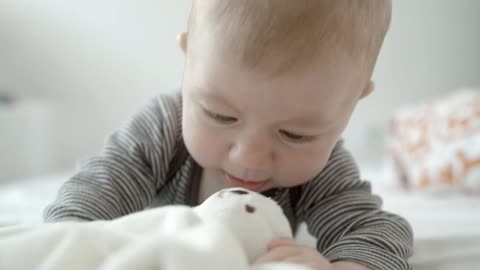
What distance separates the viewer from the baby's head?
490 millimetres

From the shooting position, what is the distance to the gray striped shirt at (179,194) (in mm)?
570

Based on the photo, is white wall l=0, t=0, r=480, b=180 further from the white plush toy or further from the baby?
the white plush toy

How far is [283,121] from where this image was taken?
1.70 feet

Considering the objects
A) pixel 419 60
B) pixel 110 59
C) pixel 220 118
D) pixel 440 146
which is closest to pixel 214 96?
pixel 220 118

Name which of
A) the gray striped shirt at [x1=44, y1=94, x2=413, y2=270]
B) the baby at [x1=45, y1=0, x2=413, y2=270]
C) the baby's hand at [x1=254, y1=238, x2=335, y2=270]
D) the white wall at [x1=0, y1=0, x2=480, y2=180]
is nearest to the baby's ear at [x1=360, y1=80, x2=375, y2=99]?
the baby at [x1=45, y1=0, x2=413, y2=270]

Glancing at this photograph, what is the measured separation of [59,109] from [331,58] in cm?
162

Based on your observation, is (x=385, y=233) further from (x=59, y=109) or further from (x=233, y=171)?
(x=59, y=109)

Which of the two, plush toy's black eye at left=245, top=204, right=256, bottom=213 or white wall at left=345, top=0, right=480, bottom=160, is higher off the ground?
plush toy's black eye at left=245, top=204, right=256, bottom=213

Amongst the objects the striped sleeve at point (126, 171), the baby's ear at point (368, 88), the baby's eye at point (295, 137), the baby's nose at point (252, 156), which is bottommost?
the striped sleeve at point (126, 171)

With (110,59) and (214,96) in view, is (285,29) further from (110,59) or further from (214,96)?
Result: (110,59)

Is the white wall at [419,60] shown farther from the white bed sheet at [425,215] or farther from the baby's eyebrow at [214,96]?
the baby's eyebrow at [214,96]

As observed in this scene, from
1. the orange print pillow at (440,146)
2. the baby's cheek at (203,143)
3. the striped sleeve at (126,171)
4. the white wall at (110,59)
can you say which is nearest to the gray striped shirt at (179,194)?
the striped sleeve at (126,171)

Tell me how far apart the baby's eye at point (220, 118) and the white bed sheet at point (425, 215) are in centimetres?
28

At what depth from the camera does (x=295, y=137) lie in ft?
1.81
